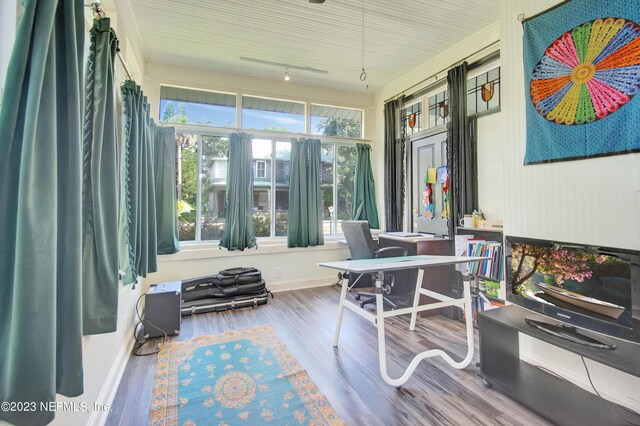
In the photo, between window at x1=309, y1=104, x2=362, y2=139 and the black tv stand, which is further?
window at x1=309, y1=104, x2=362, y2=139

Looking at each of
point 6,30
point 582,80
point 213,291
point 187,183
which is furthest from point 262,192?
point 582,80

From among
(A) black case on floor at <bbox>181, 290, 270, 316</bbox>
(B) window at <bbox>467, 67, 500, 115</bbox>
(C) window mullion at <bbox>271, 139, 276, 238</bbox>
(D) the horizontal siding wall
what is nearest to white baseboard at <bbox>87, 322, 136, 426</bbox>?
(A) black case on floor at <bbox>181, 290, 270, 316</bbox>

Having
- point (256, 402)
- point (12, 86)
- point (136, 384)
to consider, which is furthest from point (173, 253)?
point (12, 86)

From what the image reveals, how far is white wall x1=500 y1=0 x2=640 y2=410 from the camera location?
5.67 feet

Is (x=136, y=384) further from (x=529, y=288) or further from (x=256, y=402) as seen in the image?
(x=529, y=288)

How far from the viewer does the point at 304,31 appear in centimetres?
327

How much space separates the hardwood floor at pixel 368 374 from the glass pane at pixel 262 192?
146 cm

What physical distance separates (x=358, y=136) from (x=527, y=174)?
3.21 m

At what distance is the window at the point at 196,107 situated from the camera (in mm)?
4051

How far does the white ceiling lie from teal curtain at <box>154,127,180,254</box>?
1.13 meters

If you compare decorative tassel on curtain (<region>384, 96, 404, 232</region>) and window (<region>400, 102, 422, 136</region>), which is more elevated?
window (<region>400, 102, 422, 136</region>)

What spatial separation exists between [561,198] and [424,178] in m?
2.15

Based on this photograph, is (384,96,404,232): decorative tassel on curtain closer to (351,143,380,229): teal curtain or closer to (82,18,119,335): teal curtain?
(351,143,380,229): teal curtain

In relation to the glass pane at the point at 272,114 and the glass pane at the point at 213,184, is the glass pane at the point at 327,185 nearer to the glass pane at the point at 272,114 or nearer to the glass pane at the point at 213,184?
the glass pane at the point at 272,114
